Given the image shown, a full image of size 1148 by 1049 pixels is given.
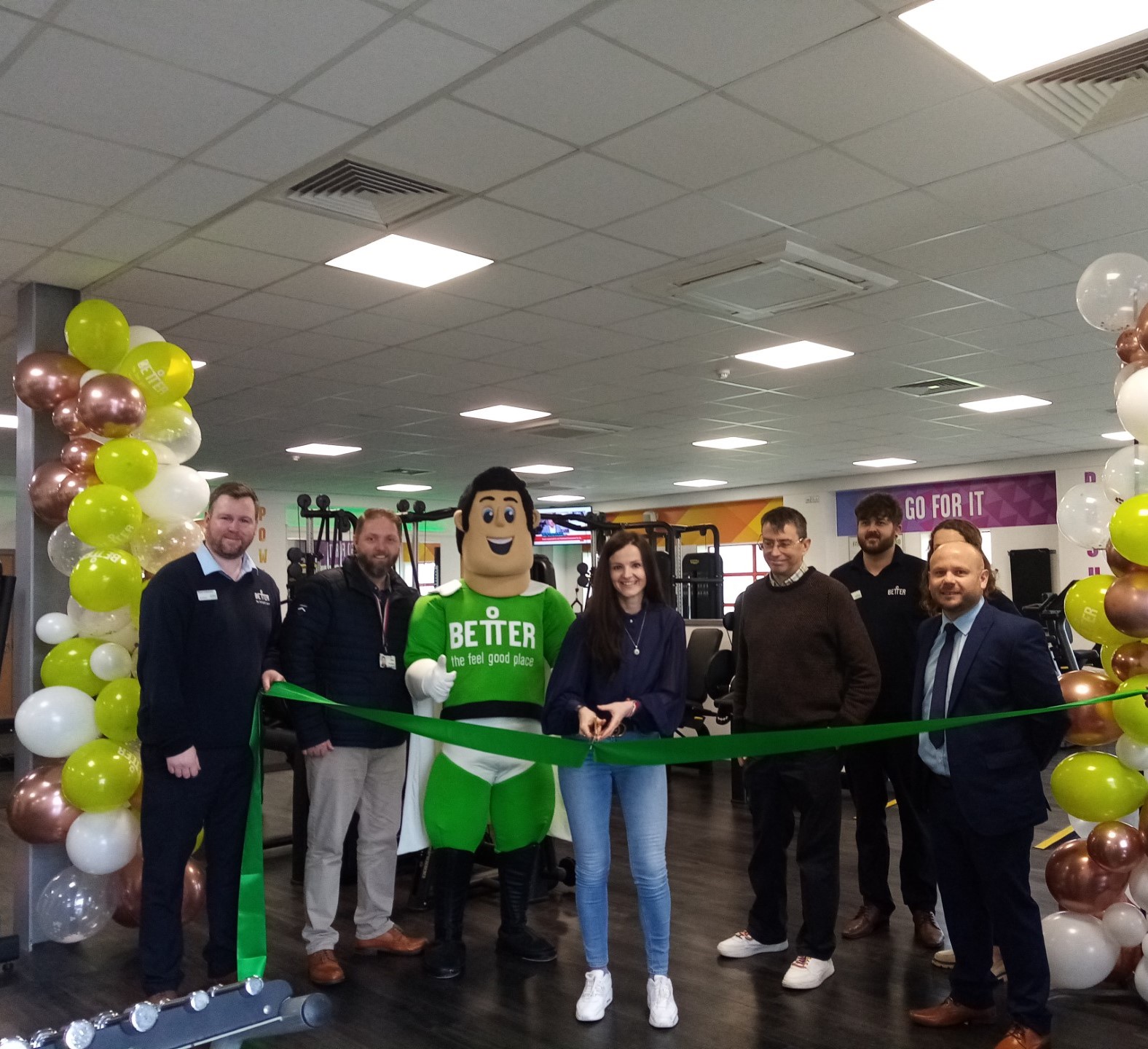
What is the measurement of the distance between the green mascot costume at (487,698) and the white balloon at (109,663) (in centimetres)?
103

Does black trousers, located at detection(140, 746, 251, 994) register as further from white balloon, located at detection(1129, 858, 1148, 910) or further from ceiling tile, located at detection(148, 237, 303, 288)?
white balloon, located at detection(1129, 858, 1148, 910)

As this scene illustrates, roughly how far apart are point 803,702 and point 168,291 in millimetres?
3414

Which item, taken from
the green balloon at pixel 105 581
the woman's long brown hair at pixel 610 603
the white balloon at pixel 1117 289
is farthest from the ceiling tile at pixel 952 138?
the green balloon at pixel 105 581

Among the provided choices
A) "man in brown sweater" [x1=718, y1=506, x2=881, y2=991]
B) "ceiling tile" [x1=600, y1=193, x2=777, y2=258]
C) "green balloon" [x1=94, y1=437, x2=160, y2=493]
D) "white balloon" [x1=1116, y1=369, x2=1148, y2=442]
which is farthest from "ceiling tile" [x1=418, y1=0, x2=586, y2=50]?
"green balloon" [x1=94, y1=437, x2=160, y2=493]

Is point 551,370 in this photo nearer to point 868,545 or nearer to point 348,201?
point 348,201

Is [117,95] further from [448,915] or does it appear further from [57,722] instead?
[448,915]

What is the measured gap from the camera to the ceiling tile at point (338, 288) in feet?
15.0

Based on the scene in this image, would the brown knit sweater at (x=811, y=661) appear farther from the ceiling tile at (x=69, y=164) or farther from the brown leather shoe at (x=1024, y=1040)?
the ceiling tile at (x=69, y=164)

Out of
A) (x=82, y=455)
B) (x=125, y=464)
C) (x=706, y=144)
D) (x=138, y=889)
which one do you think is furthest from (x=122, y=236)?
(x=138, y=889)

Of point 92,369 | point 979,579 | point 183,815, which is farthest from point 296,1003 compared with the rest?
point 92,369

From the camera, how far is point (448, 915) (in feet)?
10.9

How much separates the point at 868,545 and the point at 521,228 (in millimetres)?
1814

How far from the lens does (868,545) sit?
3.62m

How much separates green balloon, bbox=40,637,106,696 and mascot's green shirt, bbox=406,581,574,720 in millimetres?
1165
